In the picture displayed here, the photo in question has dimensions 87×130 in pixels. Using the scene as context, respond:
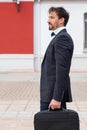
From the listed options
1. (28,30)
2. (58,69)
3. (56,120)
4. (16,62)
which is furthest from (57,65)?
(28,30)

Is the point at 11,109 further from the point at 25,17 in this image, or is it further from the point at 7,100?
the point at 25,17

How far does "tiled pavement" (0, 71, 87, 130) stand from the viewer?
858cm

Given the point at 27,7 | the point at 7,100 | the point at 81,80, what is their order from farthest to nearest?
the point at 27,7 → the point at 81,80 → the point at 7,100

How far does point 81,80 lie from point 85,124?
918 cm

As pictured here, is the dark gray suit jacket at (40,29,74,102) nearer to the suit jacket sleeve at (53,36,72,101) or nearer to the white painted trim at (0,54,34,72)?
the suit jacket sleeve at (53,36,72,101)

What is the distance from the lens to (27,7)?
2144 cm

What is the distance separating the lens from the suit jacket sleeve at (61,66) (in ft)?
16.1

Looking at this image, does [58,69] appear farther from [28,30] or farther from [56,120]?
[28,30]

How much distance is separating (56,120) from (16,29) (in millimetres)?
16950

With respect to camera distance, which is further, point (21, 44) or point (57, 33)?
point (21, 44)

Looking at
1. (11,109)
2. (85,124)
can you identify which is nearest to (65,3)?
(11,109)

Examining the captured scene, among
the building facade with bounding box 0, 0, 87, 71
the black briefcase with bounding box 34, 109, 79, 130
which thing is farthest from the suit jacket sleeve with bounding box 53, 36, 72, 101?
the building facade with bounding box 0, 0, 87, 71

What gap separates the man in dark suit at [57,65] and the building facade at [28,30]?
16.2 m

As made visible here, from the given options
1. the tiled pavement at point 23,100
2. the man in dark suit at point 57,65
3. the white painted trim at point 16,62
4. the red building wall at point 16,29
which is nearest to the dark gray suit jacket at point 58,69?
the man in dark suit at point 57,65
